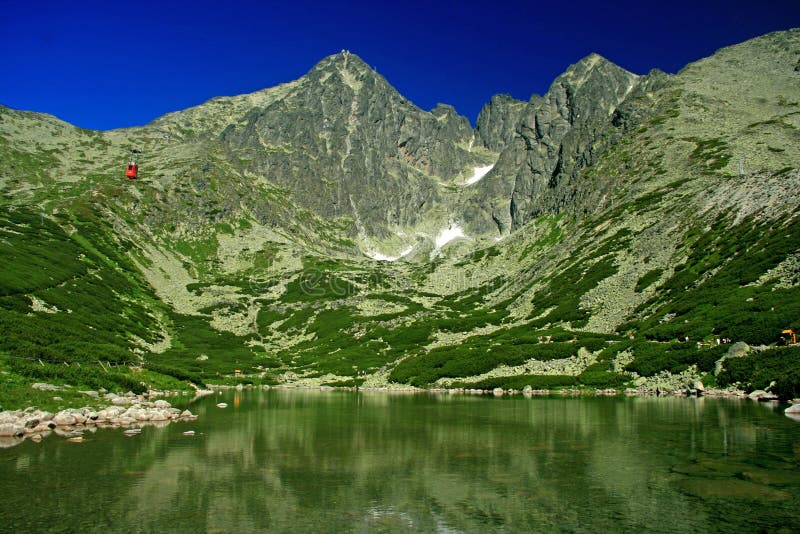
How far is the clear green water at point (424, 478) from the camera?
1591 cm

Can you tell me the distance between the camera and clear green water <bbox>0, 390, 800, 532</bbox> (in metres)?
15.9

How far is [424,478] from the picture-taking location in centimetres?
2192

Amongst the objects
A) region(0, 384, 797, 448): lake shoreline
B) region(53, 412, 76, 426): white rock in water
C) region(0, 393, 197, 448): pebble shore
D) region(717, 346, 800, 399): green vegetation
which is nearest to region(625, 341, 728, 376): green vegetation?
region(717, 346, 800, 399): green vegetation

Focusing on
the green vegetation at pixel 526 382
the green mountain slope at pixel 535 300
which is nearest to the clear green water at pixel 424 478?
the green mountain slope at pixel 535 300

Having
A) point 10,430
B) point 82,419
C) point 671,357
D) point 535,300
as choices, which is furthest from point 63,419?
point 535,300

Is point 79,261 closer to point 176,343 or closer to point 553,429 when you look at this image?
point 176,343

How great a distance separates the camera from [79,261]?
5832 inches

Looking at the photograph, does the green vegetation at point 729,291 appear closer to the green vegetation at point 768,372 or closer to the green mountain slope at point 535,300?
the green mountain slope at point 535,300

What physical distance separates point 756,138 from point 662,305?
361 feet

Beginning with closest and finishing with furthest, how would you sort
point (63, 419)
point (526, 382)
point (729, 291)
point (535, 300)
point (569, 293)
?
point (63, 419) → point (526, 382) → point (729, 291) → point (569, 293) → point (535, 300)

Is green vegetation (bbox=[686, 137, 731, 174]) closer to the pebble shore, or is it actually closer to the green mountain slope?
the green mountain slope

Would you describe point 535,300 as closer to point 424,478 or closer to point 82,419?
point 82,419

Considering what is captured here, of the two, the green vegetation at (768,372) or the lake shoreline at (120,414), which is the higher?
the green vegetation at (768,372)

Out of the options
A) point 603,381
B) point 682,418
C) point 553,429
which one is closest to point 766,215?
point 603,381
